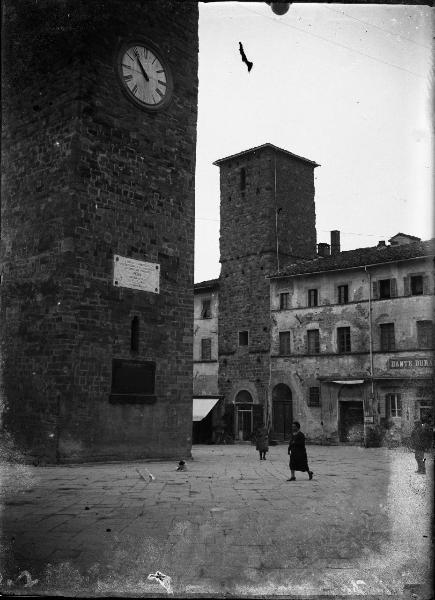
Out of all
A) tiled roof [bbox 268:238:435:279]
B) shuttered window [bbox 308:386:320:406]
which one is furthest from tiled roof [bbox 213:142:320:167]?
shuttered window [bbox 308:386:320:406]

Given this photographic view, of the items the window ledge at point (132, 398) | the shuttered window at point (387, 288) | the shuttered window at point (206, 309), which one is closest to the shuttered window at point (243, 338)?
the shuttered window at point (206, 309)

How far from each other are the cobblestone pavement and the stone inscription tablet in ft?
17.2

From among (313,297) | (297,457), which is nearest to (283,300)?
(313,297)

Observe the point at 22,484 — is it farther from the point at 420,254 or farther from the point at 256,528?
the point at 420,254

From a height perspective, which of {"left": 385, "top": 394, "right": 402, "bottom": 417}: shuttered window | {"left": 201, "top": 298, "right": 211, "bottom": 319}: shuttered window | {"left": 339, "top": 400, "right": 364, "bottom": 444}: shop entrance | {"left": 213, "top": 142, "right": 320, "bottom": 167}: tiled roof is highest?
{"left": 213, "top": 142, "right": 320, "bottom": 167}: tiled roof

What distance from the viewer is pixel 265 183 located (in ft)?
120

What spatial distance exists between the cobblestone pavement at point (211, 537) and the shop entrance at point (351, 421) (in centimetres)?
1853

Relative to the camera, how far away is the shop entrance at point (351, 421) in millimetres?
29672

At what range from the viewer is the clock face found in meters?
15.7

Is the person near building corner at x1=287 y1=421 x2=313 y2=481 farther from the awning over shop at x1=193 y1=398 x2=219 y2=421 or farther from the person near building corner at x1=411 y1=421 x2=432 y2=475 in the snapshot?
the awning over shop at x1=193 y1=398 x2=219 y2=421

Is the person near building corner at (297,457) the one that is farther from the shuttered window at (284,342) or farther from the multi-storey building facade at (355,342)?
the shuttered window at (284,342)

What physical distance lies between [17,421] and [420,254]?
20.3m

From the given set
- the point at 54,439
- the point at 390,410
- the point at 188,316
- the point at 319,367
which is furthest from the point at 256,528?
the point at 319,367

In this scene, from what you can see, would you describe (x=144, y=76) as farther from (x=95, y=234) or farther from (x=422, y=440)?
(x=422, y=440)
